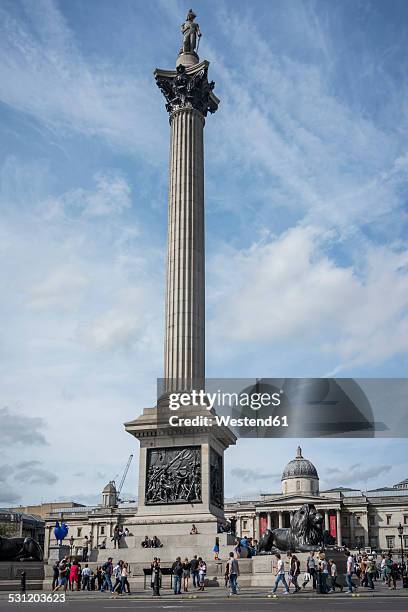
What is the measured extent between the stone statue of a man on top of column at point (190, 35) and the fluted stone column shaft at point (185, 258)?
21.1 feet

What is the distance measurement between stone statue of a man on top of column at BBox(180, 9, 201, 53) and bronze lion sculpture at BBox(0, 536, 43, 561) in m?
34.7

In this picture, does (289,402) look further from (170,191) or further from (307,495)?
(307,495)

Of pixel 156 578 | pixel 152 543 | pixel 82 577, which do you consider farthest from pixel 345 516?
pixel 156 578

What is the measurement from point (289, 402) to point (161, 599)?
19.2 m

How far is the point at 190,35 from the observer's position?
54.0m

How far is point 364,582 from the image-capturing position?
35688mm

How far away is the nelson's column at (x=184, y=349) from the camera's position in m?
39.8

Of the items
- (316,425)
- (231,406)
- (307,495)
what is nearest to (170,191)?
(231,406)

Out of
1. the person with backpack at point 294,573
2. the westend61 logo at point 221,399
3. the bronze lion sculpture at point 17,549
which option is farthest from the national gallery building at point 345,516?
the person with backpack at point 294,573

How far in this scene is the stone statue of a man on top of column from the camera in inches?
2112

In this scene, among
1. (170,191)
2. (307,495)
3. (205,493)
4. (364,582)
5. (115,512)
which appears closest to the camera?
(364,582)

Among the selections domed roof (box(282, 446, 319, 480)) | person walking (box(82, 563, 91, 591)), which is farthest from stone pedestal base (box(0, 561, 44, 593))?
domed roof (box(282, 446, 319, 480))

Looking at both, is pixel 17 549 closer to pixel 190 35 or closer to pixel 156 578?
pixel 156 578

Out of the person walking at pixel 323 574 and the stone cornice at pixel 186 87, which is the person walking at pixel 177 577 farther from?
the stone cornice at pixel 186 87
